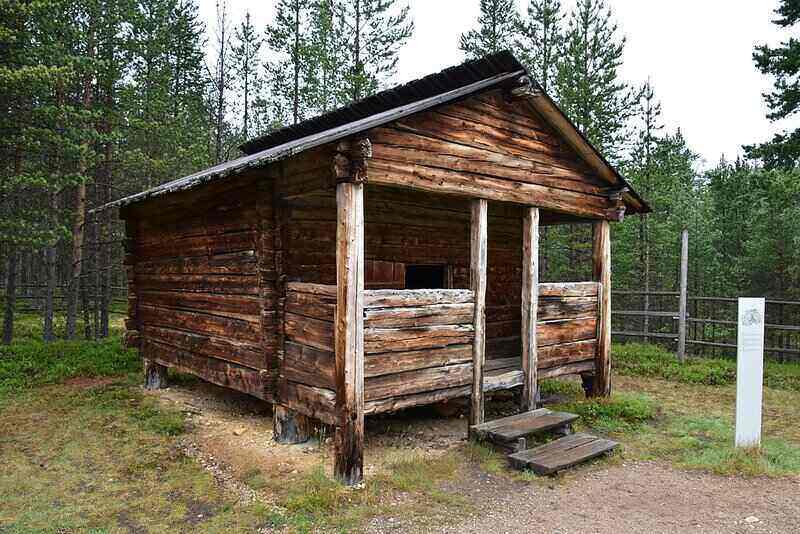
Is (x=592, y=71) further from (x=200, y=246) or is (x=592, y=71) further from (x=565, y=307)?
(x=200, y=246)

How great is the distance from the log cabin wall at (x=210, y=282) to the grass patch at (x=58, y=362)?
2103 mm

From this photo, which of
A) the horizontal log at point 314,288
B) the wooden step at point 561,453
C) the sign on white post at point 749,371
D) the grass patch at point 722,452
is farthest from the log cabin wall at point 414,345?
the sign on white post at point 749,371

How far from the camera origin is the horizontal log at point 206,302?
740cm

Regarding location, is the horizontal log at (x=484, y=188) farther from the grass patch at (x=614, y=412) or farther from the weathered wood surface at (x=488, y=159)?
the grass patch at (x=614, y=412)

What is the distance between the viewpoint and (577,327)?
29.8ft

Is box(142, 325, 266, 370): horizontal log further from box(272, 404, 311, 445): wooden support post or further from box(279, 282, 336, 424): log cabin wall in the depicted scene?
box(272, 404, 311, 445): wooden support post

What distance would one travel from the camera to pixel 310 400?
6.48 m

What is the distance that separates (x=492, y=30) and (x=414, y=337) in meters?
19.5

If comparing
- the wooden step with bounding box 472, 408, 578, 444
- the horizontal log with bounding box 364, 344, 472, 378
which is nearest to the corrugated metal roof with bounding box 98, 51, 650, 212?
the horizontal log with bounding box 364, 344, 472, 378

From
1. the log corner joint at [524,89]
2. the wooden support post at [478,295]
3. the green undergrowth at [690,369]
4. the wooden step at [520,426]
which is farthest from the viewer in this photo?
the green undergrowth at [690,369]

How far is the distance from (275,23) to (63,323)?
14.3 meters

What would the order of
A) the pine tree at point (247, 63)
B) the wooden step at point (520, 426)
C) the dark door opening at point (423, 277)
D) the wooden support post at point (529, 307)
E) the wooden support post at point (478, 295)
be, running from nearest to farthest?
the wooden step at point (520, 426), the wooden support post at point (478, 295), the wooden support post at point (529, 307), the dark door opening at point (423, 277), the pine tree at point (247, 63)

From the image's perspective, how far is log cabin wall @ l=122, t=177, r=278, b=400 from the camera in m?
7.05

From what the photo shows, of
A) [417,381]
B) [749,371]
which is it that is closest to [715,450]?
[749,371]
